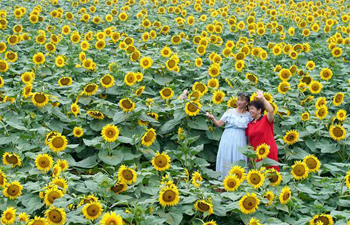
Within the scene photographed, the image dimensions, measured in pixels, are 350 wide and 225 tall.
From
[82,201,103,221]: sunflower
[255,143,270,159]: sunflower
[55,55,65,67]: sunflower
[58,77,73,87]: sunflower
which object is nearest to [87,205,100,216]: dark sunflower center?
[82,201,103,221]: sunflower

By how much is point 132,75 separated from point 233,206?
2981 mm

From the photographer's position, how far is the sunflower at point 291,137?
532cm

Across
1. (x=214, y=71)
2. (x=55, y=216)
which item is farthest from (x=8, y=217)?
(x=214, y=71)

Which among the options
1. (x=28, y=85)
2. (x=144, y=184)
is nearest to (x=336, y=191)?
(x=144, y=184)

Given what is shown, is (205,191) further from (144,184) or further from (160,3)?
(160,3)

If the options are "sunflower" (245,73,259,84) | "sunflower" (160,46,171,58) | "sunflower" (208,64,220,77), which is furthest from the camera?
"sunflower" (160,46,171,58)

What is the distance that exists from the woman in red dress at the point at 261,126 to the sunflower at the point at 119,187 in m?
1.89

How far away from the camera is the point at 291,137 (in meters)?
5.35

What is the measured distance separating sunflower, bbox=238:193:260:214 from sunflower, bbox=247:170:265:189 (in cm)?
31

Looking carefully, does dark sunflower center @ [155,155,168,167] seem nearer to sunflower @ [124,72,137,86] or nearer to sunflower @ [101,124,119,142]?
sunflower @ [101,124,119,142]

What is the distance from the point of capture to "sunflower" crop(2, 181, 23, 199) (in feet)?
13.1

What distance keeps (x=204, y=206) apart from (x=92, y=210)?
88 cm

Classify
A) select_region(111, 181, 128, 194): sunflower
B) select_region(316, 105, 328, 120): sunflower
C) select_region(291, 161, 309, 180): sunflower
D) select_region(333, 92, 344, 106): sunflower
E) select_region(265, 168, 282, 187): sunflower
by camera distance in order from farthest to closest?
select_region(333, 92, 344, 106): sunflower
select_region(316, 105, 328, 120): sunflower
select_region(291, 161, 309, 180): sunflower
select_region(265, 168, 282, 187): sunflower
select_region(111, 181, 128, 194): sunflower

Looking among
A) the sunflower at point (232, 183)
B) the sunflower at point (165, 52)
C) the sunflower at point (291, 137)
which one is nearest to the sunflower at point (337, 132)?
the sunflower at point (291, 137)
